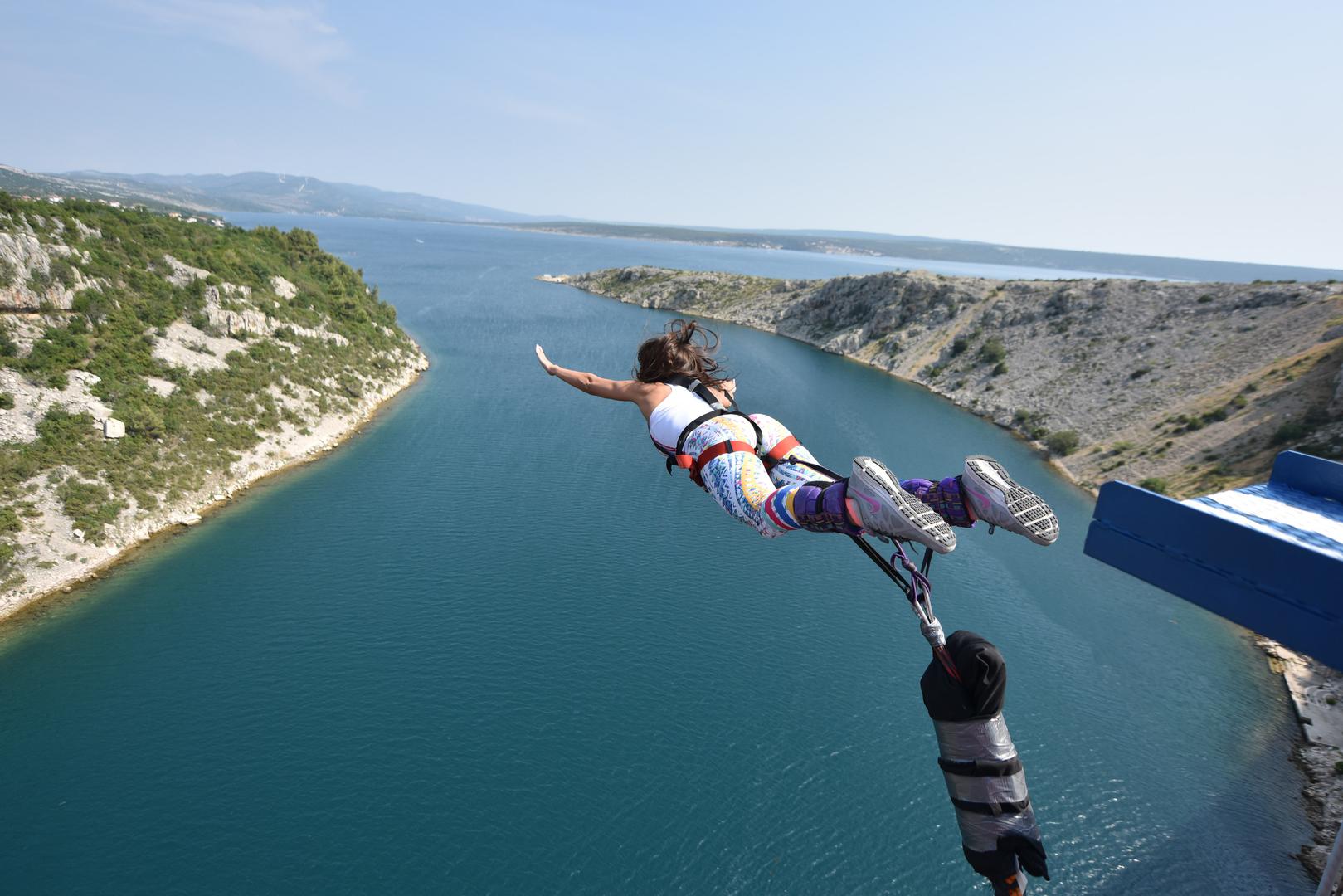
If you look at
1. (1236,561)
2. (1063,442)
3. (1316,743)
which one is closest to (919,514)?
(1236,561)

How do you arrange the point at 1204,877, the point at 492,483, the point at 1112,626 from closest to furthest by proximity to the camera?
1. the point at 1204,877
2. the point at 1112,626
3. the point at 492,483

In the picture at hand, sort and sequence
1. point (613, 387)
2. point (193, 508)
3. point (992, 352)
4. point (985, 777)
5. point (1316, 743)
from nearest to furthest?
point (985, 777), point (613, 387), point (1316, 743), point (193, 508), point (992, 352)

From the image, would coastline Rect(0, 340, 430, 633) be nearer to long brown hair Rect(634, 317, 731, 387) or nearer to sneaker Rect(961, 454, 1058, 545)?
long brown hair Rect(634, 317, 731, 387)

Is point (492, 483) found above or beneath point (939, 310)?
beneath

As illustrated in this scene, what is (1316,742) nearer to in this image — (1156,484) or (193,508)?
(1156,484)

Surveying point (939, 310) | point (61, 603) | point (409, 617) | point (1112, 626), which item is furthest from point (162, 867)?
point (939, 310)

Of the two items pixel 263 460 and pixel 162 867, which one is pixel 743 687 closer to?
pixel 162 867

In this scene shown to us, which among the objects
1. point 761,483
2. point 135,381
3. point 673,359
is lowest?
point 135,381

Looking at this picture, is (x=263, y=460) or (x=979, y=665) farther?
(x=263, y=460)
